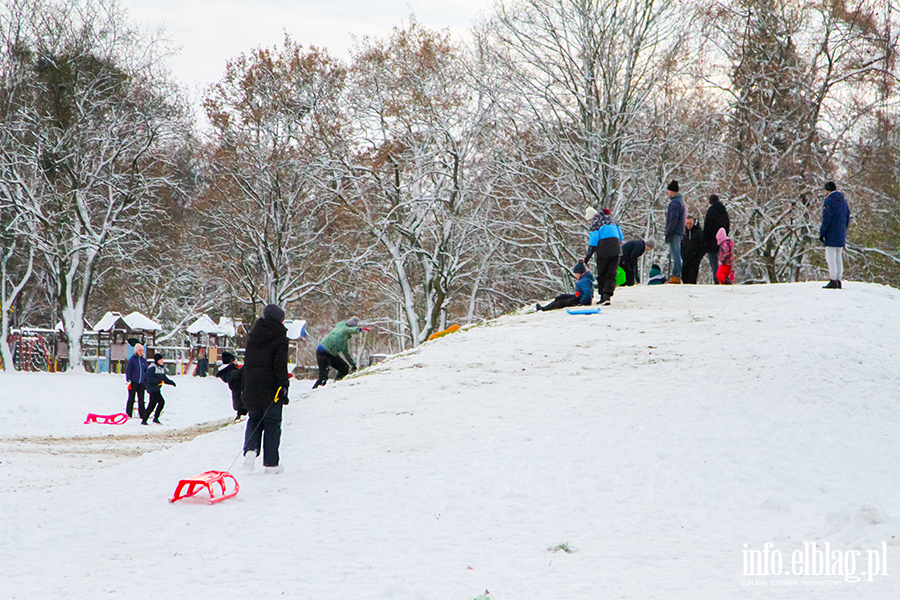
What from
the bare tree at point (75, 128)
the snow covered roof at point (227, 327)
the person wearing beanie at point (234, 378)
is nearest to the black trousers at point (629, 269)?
the person wearing beanie at point (234, 378)

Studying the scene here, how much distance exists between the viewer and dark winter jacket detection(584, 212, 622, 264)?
1538cm

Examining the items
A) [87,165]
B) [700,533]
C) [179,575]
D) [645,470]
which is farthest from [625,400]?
[87,165]

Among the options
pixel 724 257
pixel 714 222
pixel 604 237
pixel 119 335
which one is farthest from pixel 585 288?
pixel 119 335

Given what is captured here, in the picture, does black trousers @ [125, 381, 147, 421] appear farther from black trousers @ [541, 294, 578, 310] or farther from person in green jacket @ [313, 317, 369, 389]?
black trousers @ [541, 294, 578, 310]

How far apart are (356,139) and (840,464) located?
77.2ft

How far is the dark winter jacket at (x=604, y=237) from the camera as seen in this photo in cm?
1538

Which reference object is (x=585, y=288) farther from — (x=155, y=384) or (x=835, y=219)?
(x=155, y=384)

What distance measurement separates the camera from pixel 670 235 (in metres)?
17.7

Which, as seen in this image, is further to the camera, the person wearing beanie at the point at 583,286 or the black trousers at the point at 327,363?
the black trousers at the point at 327,363

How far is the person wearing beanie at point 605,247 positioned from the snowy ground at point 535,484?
211cm

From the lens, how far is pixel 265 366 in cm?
852

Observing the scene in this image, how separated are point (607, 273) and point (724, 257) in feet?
15.8

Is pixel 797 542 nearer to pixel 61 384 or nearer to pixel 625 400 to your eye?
pixel 625 400

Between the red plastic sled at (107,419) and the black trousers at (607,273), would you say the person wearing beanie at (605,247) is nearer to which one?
the black trousers at (607,273)
